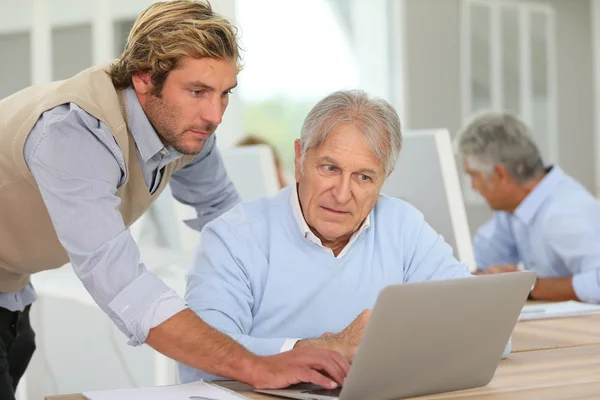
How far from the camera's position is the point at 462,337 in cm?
132

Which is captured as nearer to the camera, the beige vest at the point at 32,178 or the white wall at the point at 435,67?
the beige vest at the point at 32,178

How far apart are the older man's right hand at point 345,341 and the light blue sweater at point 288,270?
0.17 metres

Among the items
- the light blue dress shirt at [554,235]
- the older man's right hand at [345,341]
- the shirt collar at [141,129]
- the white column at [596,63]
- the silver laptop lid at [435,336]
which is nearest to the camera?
the silver laptop lid at [435,336]

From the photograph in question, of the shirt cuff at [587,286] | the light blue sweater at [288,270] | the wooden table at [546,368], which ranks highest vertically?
the light blue sweater at [288,270]

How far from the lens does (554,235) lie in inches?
108

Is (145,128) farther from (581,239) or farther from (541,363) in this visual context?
(581,239)

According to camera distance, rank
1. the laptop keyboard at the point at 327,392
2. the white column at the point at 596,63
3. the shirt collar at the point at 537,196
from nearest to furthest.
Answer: the laptop keyboard at the point at 327,392, the shirt collar at the point at 537,196, the white column at the point at 596,63

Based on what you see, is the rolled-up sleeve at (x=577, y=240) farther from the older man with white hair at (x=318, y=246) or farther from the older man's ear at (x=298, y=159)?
the older man's ear at (x=298, y=159)

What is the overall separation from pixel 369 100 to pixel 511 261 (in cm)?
164

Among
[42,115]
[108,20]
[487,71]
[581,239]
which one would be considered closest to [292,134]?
[487,71]

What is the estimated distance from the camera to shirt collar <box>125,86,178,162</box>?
5.63ft

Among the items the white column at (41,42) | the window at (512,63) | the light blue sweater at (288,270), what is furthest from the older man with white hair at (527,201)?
the window at (512,63)

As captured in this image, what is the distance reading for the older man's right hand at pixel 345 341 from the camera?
1487 mm

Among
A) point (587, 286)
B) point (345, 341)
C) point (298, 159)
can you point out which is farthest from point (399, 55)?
point (345, 341)
